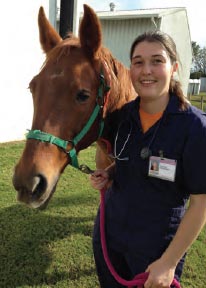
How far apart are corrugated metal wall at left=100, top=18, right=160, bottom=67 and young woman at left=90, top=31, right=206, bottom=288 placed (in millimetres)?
10461

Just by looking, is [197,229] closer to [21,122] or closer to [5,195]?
[5,195]

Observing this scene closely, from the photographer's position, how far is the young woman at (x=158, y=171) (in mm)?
1411

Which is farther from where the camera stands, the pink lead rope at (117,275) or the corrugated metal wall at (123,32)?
the corrugated metal wall at (123,32)

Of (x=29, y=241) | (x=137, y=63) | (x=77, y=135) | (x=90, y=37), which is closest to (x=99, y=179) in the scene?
(x=77, y=135)

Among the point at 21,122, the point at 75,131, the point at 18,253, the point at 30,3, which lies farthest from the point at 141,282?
the point at 30,3

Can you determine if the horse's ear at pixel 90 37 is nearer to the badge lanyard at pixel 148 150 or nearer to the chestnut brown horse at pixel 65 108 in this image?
the chestnut brown horse at pixel 65 108

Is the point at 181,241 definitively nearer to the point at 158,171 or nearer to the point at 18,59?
the point at 158,171

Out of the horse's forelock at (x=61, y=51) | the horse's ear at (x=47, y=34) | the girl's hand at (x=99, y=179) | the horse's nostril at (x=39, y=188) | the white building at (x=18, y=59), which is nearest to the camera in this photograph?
the horse's nostril at (x=39, y=188)

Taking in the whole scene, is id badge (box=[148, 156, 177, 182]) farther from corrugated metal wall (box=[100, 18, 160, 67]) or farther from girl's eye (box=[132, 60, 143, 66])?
corrugated metal wall (box=[100, 18, 160, 67])

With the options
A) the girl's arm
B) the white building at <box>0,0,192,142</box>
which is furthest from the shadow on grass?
the white building at <box>0,0,192,142</box>

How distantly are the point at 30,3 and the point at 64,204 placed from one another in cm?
525

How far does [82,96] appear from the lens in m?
1.71

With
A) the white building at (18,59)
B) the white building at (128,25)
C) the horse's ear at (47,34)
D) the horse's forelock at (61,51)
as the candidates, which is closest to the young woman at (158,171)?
the horse's forelock at (61,51)

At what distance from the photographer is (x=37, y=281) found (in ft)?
9.27
